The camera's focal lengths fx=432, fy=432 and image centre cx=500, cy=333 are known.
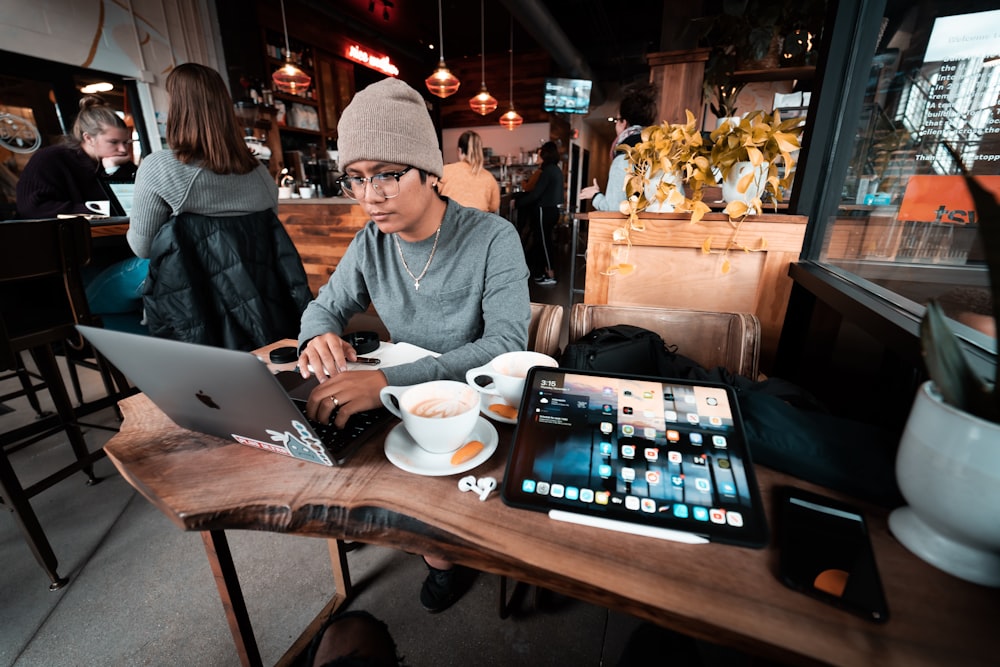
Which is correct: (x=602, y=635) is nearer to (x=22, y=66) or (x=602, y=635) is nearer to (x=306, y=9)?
(x=22, y=66)

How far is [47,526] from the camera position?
→ 1749 mm

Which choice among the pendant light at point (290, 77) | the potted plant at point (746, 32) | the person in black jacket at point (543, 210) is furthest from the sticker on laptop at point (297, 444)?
the pendant light at point (290, 77)

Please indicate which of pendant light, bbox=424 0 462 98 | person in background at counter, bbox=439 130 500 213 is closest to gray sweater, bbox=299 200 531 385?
person in background at counter, bbox=439 130 500 213

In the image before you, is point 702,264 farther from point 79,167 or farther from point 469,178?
point 79,167

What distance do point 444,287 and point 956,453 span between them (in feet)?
3.54

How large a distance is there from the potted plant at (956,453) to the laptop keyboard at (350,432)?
743mm

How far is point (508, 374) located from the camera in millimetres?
800

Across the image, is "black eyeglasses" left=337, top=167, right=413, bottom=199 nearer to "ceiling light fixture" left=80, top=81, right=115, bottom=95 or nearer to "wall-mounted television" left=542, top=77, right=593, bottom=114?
"ceiling light fixture" left=80, top=81, right=115, bottom=95

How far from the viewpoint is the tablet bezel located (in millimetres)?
514

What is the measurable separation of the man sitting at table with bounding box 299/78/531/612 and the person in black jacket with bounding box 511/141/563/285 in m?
4.33

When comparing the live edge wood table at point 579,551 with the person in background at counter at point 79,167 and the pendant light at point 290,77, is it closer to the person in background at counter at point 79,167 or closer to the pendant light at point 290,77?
the person in background at counter at point 79,167

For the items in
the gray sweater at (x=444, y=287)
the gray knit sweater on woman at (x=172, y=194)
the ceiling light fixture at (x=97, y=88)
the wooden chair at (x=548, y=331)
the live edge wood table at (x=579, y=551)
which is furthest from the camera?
the ceiling light fixture at (x=97, y=88)

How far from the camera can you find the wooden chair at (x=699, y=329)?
121cm

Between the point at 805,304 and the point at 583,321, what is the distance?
2.47 feet
